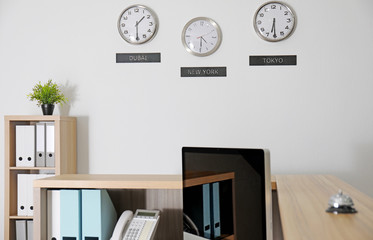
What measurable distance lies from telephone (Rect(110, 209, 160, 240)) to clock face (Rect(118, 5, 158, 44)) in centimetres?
226

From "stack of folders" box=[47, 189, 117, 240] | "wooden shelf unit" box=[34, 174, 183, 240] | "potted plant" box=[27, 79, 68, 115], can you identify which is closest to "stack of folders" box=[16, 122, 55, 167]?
"potted plant" box=[27, 79, 68, 115]

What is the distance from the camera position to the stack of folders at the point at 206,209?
182 centimetres

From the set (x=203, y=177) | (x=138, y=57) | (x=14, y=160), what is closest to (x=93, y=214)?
(x=203, y=177)

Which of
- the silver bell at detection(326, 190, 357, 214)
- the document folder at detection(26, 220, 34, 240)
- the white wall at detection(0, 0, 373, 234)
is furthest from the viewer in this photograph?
the white wall at detection(0, 0, 373, 234)

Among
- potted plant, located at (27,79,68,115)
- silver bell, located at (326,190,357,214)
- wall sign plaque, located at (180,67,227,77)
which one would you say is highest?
wall sign plaque, located at (180,67,227,77)

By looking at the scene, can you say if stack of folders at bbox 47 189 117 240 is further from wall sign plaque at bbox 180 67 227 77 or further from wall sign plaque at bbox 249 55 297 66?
wall sign plaque at bbox 249 55 297 66

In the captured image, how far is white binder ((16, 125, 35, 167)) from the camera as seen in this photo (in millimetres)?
4055

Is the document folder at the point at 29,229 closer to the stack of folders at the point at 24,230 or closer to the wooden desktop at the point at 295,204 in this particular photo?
the stack of folders at the point at 24,230

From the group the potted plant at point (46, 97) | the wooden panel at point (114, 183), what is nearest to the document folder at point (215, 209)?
the wooden panel at point (114, 183)

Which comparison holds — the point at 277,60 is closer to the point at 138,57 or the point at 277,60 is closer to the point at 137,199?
the point at 138,57

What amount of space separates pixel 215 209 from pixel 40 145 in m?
2.62

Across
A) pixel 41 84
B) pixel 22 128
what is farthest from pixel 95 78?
pixel 22 128

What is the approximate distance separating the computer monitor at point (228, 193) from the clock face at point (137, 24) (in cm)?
249

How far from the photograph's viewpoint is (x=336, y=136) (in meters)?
4.21
